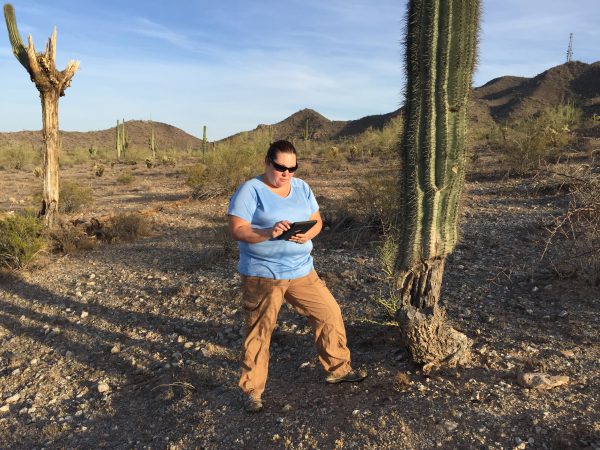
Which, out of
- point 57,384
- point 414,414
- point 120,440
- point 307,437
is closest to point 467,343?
point 414,414

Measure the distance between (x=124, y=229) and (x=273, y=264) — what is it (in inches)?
265

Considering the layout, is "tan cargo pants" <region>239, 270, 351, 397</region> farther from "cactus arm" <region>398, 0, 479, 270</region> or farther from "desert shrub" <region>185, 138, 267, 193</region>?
"desert shrub" <region>185, 138, 267, 193</region>

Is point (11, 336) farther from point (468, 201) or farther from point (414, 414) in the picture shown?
point (468, 201)

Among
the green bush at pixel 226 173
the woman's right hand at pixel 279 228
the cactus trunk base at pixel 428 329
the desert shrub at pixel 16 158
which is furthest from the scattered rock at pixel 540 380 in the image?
the desert shrub at pixel 16 158

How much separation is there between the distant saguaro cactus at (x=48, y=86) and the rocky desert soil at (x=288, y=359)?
1941 millimetres

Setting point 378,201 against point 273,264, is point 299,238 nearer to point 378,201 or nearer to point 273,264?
point 273,264

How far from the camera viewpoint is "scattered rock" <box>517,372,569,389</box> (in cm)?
327

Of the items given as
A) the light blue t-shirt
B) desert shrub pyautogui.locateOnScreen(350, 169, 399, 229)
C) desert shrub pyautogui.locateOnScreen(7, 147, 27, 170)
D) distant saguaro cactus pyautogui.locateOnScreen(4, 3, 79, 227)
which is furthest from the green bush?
desert shrub pyautogui.locateOnScreen(7, 147, 27, 170)

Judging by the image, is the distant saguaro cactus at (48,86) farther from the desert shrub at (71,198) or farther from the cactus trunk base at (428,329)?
the cactus trunk base at (428,329)

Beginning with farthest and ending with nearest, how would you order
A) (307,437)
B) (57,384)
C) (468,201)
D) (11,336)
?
(468,201) < (11,336) < (57,384) < (307,437)

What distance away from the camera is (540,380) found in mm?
3287

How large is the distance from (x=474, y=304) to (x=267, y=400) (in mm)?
2390

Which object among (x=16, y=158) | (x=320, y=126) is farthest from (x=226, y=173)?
(x=320, y=126)

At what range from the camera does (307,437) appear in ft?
10.0
